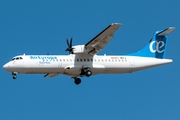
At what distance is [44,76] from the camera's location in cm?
3494

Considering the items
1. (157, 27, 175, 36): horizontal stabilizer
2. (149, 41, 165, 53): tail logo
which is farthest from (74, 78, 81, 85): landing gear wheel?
(157, 27, 175, 36): horizontal stabilizer

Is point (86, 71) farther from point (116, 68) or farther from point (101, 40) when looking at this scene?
point (101, 40)

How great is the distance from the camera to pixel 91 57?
104ft

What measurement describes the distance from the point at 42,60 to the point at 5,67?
7.93 feet

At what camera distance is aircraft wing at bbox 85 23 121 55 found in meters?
29.2

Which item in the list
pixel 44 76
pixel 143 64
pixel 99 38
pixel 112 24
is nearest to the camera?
pixel 112 24

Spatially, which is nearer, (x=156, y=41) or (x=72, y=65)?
(x=72, y=65)

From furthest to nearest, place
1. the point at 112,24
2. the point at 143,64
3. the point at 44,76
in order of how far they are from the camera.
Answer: the point at 44,76 → the point at 143,64 → the point at 112,24

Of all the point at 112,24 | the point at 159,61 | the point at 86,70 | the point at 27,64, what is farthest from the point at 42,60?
the point at 159,61

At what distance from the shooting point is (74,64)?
31172 millimetres

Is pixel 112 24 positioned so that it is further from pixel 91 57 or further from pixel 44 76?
pixel 44 76

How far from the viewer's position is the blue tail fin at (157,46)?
33875mm

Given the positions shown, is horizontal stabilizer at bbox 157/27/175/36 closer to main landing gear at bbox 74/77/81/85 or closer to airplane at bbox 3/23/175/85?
airplane at bbox 3/23/175/85

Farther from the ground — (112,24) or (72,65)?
(112,24)
